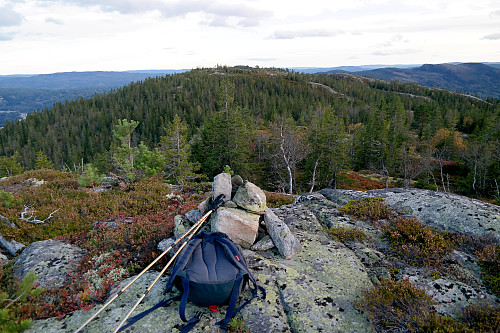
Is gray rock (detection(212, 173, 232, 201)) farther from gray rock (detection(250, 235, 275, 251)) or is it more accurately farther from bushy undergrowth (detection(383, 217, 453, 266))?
bushy undergrowth (detection(383, 217, 453, 266))

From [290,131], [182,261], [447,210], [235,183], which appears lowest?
[290,131]

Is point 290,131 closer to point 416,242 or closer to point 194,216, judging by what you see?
point 194,216

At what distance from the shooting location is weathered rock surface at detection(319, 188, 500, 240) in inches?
286

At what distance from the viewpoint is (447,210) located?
8125 mm

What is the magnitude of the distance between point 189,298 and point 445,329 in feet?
14.7

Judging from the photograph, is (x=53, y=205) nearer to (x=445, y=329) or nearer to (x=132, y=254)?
(x=132, y=254)

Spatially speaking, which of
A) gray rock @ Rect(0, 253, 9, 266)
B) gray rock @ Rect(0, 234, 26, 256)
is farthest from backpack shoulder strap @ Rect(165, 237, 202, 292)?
gray rock @ Rect(0, 234, 26, 256)

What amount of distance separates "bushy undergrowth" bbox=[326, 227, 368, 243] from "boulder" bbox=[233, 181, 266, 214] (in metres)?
2.33

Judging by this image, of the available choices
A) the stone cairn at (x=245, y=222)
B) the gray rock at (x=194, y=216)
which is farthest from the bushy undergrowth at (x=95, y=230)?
the stone cairn at (x=245, y=222)

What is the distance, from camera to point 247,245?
706 centimetres

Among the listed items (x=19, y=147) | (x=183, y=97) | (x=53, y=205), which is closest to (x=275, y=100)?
(x=183, y=97)

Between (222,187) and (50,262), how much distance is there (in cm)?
499

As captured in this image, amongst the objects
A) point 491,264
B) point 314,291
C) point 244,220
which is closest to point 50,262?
point 244,220

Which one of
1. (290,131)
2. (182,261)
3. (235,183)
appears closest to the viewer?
(182,261)
